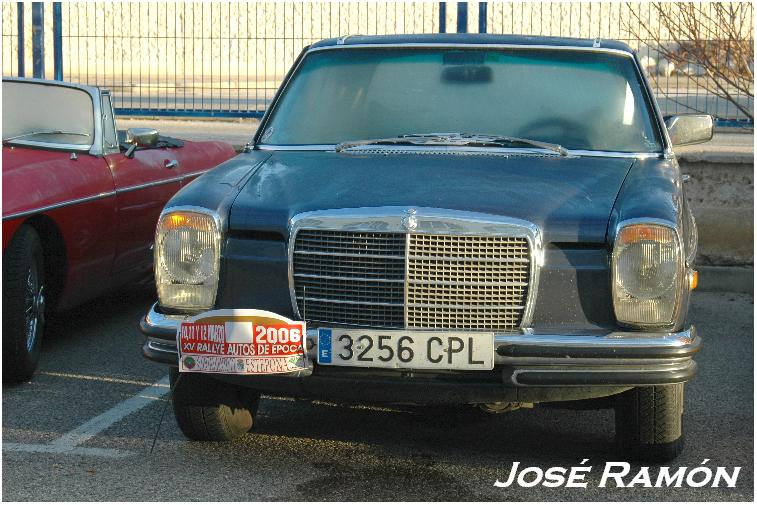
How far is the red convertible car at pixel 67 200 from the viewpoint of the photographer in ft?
20.7

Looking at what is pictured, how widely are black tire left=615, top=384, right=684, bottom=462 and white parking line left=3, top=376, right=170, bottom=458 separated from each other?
1938mm

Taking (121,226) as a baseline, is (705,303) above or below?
below

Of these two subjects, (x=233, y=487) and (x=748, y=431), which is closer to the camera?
(x=233, y=487)

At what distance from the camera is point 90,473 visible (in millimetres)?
4895

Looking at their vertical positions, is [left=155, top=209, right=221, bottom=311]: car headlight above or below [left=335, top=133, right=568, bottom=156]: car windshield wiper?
below

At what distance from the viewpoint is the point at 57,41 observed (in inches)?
482

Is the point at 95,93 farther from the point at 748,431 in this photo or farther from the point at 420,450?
the point at 748,431

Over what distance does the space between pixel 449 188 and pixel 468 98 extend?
45.8 inches

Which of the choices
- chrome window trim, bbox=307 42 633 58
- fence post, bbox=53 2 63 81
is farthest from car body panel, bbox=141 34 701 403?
fence post, bbox=53 2 63 81

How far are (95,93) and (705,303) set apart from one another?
171 inches

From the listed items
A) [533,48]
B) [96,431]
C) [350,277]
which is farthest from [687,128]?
[96,431]

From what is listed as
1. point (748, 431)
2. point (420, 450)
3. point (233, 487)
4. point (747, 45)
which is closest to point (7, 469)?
point (233, 487)

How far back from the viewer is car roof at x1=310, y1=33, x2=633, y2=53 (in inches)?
244

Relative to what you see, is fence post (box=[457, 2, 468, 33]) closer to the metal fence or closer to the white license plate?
the metal fence
